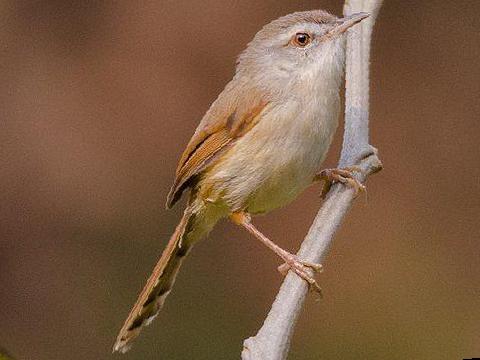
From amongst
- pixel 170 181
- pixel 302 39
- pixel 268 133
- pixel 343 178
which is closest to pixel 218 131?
pixel 268 133

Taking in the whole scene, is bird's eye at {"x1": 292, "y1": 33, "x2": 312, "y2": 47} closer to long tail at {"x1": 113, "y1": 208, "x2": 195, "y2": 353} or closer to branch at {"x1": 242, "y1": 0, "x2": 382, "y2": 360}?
branch at {"x1": 242, "y1": 0, "x2": 382, "y2": 360}

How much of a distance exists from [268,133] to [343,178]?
0.39 metres

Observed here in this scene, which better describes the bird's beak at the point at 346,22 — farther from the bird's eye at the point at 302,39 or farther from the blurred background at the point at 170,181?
the blurred background at the point at 170,181

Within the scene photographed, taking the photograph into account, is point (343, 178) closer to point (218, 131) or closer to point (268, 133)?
point (268, 133)

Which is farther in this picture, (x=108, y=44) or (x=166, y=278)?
(x=108, y=44)

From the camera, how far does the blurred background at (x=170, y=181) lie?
6879mm

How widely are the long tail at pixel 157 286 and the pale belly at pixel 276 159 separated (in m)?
0.31

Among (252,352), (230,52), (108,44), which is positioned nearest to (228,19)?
(230,52)

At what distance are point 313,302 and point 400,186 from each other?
3.32ft

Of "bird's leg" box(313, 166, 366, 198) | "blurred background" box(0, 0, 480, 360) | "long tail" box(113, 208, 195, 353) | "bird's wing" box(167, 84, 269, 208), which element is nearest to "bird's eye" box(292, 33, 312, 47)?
"bird's wing" box(167, 84, 269, 208)

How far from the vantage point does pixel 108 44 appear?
25.2ft

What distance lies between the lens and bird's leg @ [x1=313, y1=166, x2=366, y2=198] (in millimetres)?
3937

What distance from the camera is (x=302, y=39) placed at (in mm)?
→ 4359

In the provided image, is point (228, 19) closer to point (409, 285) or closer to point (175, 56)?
point (175, 56)
